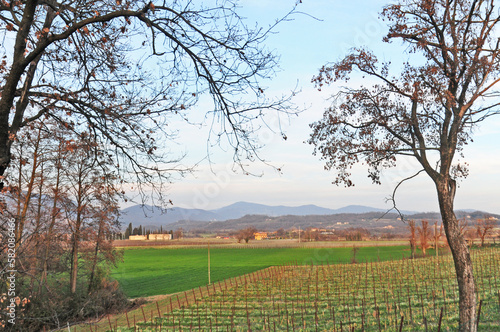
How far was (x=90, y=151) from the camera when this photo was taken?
26.8 feet

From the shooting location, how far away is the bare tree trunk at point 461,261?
10227 millimetres

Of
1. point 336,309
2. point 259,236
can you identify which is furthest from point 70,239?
point 259,236

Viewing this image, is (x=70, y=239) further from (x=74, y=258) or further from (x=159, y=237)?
(x=159, y=237)

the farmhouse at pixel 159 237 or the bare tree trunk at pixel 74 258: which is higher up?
the bare tree trunk at pixel 74 258

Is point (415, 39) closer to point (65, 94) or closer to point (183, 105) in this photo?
point (183, 105)

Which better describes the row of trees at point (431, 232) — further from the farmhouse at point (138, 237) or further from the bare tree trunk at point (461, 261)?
the farmhouse at point (138, 237)

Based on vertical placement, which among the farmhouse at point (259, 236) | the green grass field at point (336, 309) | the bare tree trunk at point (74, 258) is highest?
the bare tree trunk at point (74, 258)

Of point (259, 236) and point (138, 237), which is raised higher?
point (138, 237)

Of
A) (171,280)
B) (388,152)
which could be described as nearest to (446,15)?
(388,152)

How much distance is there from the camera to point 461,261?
35.0 feet

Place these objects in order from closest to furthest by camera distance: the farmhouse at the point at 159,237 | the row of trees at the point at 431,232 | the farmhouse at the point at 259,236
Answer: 1. the row of trees at the point at 431,232
2. the farmhouse at the point at 259,236
3. the farmhouse at the point at 159,237

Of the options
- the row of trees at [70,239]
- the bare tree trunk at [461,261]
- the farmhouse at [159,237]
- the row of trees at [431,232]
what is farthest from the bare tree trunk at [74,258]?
the farmhouse at [159,237]

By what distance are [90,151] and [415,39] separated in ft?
29.9

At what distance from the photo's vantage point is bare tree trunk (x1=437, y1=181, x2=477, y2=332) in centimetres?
1023
